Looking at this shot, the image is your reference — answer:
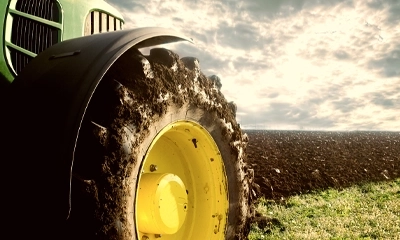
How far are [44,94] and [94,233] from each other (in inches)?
30.1

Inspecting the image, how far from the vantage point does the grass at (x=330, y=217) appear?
5.75m

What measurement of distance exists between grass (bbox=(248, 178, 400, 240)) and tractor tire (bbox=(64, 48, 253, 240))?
93.3 inches

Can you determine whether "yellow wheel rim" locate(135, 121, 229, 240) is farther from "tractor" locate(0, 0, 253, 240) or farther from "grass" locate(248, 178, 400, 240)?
"grass" locate(248, 178, 400, 240)

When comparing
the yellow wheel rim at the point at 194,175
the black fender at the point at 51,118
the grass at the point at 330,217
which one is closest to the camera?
the black fender at the point at 51,118

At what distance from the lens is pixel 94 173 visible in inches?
82.7

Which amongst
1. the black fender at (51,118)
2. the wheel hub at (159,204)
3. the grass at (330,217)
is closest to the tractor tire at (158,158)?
the wheel hub at (159,204)

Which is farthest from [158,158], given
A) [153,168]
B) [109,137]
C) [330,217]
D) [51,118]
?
[330,217]

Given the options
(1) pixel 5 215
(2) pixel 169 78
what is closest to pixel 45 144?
(1) pixel 5 215

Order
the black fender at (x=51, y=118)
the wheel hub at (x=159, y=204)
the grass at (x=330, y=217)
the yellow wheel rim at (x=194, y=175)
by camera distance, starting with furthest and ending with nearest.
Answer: the grass at (x=330, y=217) → the yellow wheel rim at (x=194, y=175) → the wheel hub at (x=159, y=204) → the black fender at (x=51, y=118)

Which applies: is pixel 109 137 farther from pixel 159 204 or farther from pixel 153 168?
pixel 153 168

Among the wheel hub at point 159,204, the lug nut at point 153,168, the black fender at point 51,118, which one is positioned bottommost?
the wheel hub at point 159,204

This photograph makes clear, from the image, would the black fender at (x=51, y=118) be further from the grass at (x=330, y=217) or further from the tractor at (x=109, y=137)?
the grass at (x=330, y=217)

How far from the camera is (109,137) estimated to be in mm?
2170

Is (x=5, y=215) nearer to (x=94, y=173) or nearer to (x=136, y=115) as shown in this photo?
(x=94, y=173)
